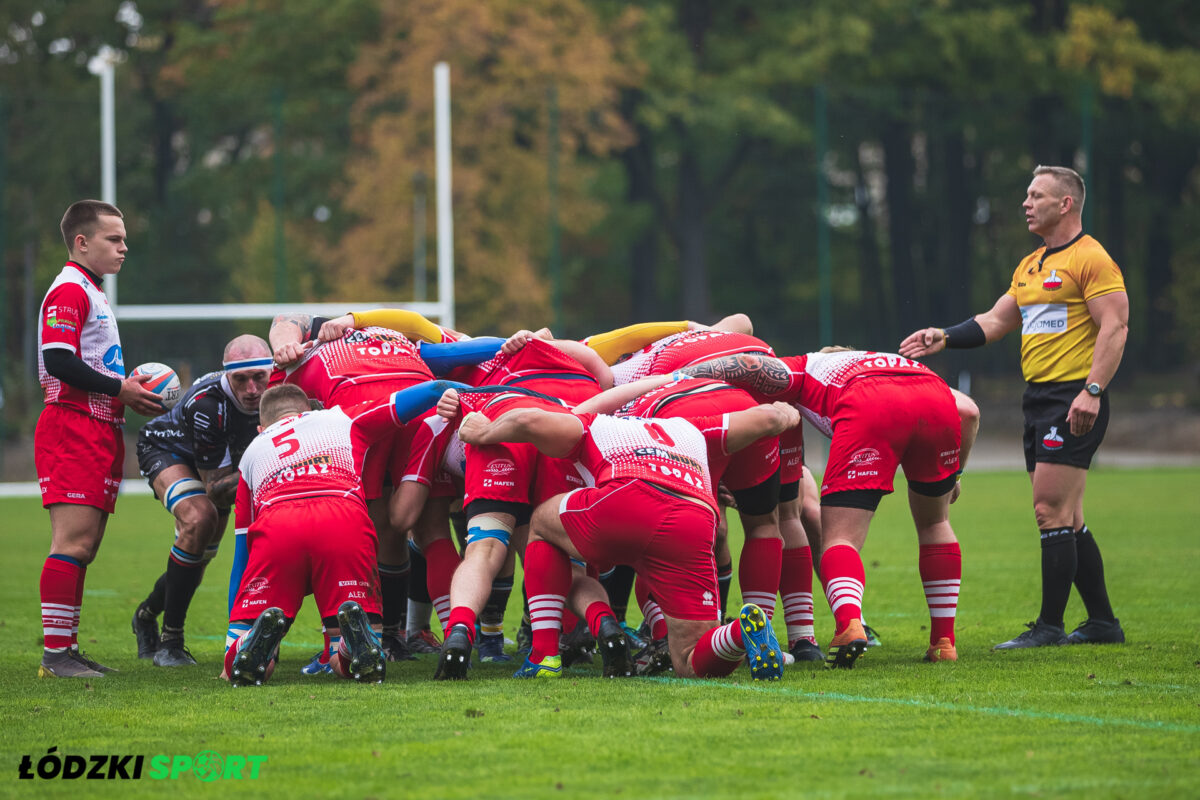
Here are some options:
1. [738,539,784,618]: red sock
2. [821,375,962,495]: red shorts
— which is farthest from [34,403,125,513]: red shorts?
[821,375,962,495]: red shorts

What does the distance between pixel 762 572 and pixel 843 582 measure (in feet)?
1.55

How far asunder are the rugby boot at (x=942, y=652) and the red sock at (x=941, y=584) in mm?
22

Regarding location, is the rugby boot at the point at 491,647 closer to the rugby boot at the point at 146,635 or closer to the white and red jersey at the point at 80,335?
the rugby boot at the point at 146,635

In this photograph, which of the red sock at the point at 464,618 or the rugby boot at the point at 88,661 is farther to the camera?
the rugby boot at the point at 88,661

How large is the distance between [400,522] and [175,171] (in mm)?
19652

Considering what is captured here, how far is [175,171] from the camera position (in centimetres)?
2450

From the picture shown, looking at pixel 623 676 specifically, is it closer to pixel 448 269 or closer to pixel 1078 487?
pixel 1078 487

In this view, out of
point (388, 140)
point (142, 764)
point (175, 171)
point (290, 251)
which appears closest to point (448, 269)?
point (290, 251)

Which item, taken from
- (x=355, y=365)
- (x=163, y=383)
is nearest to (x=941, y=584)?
(x=355, y=365)

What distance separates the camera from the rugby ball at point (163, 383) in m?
6.57

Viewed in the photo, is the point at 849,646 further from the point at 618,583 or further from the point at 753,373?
the point at 618,583

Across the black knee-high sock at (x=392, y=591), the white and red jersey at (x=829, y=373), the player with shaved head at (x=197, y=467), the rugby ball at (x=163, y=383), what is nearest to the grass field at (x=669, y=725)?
the player with shaved head at (x=197, y=467)

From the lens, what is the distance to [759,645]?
17.5 ft

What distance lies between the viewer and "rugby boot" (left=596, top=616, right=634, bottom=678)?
569cm
